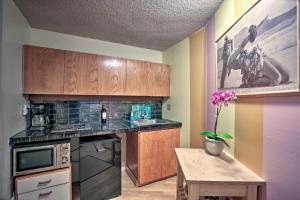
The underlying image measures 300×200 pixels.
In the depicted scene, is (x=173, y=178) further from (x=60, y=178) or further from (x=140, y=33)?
(x=140, y=33)

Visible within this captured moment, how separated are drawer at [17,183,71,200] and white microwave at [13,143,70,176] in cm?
20

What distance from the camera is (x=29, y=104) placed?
183cm

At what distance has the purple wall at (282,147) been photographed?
68 centimetres

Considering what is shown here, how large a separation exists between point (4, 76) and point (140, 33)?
64.1 inches

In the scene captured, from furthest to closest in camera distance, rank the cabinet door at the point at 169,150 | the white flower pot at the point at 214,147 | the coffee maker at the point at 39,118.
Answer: the cabinet door at the point at 169,150 < the coffee maker at the point at 39,118 < the white flower pot at the point at 214,147

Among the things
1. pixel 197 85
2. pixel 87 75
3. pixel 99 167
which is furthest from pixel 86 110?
pixel 197 85

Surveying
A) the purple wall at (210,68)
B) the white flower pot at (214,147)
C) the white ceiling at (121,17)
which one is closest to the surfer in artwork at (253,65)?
the purple wall at (210,68)

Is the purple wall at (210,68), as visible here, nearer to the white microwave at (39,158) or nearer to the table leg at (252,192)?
the table leg at (252,192)

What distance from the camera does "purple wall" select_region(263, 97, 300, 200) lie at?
685mm

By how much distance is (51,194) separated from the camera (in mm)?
1448

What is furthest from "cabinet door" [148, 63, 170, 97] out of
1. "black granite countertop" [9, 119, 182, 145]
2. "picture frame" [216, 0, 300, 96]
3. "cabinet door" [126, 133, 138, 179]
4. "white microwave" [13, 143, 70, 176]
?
"white microwave" [13, 143, 70, 176]

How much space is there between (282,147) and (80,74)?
6.90 feet

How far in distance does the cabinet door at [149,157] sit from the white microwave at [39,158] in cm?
94

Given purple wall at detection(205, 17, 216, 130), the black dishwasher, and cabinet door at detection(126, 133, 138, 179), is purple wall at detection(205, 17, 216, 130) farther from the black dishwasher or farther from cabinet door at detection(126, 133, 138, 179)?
the black dishwasher
